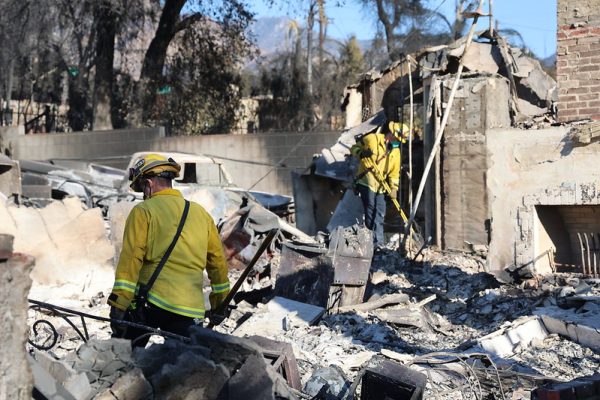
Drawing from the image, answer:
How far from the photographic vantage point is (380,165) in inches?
428

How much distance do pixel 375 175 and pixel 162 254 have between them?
21.9ft

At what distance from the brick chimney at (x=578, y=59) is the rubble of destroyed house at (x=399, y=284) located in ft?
1.34

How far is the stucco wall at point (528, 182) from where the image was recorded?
27.4 ft

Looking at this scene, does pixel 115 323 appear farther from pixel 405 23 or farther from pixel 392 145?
pixel 405 23

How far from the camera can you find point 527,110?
39.0ft

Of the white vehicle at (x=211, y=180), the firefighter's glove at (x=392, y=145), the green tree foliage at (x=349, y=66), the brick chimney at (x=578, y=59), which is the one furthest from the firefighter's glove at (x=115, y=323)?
the green tree foliage at (x=349, y=66)

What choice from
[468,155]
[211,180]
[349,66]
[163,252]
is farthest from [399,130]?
[349,66]

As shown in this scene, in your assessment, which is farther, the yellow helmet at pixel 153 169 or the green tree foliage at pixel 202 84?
the green tree foliage at pixel 202 84

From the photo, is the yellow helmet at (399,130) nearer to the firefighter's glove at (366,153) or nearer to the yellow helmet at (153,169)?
the firefighter's glove at (366,153)

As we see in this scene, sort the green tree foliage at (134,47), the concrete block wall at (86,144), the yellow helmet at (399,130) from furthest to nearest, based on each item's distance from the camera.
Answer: the green tree foliage at (134,47) < the concrete block wall at (86,144) < the yellow helmet at (399,130)

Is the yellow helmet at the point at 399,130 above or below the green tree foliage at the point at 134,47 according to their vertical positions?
below

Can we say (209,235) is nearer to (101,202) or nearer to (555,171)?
(555,171)

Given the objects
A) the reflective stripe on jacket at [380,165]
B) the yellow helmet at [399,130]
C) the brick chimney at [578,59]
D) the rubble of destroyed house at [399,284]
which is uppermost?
the brick chimney at [578,59]

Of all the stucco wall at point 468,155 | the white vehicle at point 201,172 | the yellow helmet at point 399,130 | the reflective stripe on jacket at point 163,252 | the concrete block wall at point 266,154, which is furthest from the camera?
the concrete block wall at point 266,154
